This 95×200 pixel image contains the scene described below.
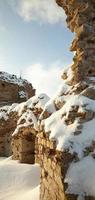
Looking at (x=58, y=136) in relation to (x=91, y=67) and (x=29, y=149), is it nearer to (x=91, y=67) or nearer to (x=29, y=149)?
(x=91, y=67)

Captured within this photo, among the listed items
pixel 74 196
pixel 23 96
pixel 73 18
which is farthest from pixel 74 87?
pixel 23 96

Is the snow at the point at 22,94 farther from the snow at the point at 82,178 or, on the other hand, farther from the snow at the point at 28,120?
the snow at the point at 82,178

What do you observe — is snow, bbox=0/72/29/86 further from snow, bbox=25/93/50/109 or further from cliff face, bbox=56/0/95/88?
cliff face, bbox=56/0/95/88

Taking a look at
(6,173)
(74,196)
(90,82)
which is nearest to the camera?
(74,196)

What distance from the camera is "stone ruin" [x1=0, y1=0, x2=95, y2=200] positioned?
13.3 feet

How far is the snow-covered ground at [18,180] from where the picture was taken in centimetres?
778

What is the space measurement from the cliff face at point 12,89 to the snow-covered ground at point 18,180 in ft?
37.5

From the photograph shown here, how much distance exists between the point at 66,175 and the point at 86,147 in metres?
0.57

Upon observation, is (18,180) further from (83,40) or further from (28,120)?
(83,40)

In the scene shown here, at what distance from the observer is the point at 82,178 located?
3.97 m

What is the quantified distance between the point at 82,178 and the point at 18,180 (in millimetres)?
5396

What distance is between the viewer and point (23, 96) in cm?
2208

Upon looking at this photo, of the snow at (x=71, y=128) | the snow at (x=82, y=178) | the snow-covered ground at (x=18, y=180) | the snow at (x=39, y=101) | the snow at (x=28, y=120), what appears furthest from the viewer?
the snow at (x=39, y=101)

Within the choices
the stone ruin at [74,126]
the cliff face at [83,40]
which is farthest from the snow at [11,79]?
the cliff face at [83,40]
